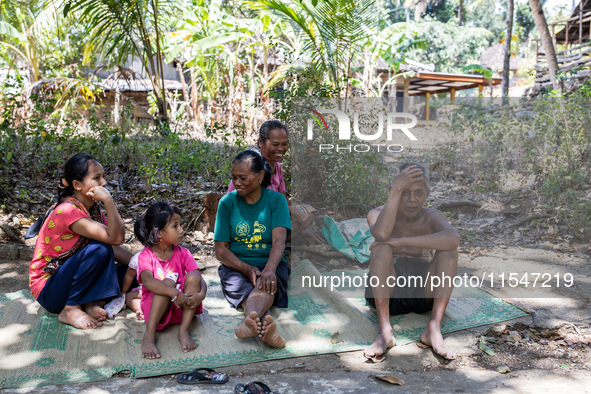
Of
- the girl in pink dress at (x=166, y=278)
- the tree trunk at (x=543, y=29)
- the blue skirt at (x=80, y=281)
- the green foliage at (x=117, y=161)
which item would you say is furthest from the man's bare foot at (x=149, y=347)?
the tree trunk at (x=543, y=29)

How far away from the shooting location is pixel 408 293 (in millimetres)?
2961

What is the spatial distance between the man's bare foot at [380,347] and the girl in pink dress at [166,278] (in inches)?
38.4

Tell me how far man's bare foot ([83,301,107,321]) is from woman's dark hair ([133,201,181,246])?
530mm

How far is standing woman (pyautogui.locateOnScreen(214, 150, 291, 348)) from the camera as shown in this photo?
2.90 metres

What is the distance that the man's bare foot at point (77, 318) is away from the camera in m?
2.72

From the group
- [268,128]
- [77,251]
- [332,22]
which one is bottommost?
[77,251]

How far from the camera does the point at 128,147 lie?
19.3ft

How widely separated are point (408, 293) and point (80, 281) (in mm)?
2042

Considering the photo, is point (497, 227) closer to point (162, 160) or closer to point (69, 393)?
point (162, 160)

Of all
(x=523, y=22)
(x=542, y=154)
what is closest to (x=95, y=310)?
(x=542, y=154)

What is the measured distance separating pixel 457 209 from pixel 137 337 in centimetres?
365

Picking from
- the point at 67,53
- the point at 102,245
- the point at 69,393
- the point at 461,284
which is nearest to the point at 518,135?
the point at 461,284

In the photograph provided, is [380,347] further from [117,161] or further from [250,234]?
[117,161]

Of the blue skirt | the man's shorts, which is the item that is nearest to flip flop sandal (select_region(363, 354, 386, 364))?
the man's shorts
